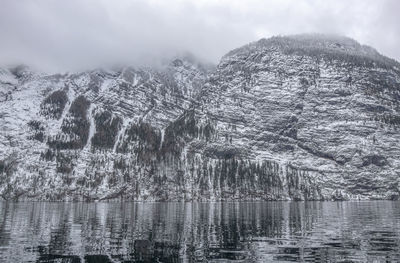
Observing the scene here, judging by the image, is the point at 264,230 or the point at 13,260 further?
the point at 264,230

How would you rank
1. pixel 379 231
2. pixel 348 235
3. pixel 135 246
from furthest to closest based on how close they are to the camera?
pixel 379 231, pixel 348 235, pixel 135 246

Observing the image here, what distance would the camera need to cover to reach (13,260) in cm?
4019

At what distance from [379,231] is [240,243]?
26.1 m

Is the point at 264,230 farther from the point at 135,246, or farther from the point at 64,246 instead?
the point at 64,246

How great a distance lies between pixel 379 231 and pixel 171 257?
1516 inches

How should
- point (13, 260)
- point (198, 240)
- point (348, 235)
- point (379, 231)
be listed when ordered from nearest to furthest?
point (13, 260) → point (198, 240) → point (348, 235) → point (379, 231)

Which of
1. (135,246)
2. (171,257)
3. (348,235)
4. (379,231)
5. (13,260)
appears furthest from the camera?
(379,231)

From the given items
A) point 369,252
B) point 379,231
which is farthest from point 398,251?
point 379,231

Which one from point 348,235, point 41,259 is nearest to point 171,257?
point 41,259

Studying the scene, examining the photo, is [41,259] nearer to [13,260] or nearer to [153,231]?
[13,260]

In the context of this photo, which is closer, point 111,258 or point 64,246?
point 111,258

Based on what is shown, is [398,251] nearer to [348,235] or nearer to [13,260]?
[348,235]

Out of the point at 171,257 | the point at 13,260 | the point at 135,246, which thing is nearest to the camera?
the point at 13,260

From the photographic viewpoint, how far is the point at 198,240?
56.3 meters
